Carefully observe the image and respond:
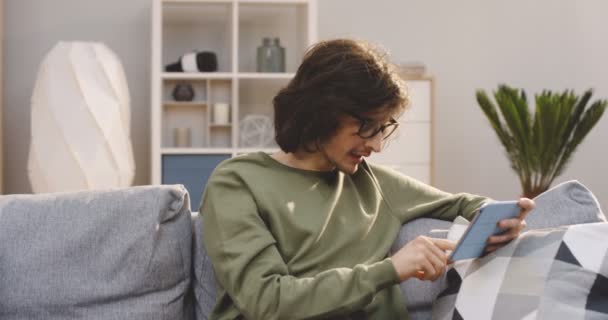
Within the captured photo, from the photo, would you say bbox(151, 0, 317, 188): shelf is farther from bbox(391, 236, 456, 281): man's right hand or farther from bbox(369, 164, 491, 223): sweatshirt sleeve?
bbox(391, 236, 456, 281): man's right hand

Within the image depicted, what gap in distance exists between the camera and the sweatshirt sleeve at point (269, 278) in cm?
167

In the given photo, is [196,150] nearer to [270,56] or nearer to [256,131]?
[256,131]

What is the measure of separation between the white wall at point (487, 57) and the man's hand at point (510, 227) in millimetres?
3927

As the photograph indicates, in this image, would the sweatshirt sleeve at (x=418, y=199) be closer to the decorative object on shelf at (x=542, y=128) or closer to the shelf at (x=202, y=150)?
the decorative object on shelf at (x=542, y=128)

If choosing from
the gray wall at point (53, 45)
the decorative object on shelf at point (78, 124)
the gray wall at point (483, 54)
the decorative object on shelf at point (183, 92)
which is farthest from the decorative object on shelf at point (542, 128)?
the gray wall at point (53, 45)

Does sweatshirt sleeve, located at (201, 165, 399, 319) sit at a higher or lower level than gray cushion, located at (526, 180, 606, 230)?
lower

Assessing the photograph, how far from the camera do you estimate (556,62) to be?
5723 mm

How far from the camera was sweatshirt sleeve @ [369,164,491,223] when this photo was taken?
202cm

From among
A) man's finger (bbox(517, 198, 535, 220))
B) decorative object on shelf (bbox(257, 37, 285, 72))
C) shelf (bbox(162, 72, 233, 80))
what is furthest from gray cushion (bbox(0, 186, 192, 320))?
decorative object on shelf (bbox(257, 37, 285, 72))

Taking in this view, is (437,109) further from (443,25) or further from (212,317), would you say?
(212,317)

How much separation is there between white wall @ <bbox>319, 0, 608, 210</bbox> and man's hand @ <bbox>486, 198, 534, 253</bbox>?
3927mm

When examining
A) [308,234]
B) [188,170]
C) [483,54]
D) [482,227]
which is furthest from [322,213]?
[483,54]

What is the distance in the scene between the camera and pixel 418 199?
6.69 ft

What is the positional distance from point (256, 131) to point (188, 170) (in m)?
0.43
